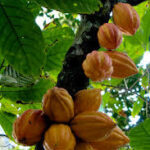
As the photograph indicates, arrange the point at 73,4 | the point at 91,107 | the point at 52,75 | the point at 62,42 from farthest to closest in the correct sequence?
the point at 52,75, the point at 62,42, the point at 91,107, the point at 73,4

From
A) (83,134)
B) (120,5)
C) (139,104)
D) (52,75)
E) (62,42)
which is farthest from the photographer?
(139,104)

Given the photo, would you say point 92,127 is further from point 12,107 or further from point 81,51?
point 12,107

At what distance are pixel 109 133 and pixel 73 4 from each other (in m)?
0.57

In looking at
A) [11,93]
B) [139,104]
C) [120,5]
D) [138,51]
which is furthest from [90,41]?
[139,104]

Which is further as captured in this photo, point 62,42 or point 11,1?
point 62,42

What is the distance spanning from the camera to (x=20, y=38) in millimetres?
878

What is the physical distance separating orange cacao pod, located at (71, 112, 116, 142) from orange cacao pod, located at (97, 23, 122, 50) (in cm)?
40

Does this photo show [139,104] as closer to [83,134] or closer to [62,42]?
[62,42]

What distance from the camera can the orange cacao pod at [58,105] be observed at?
96 centimetres

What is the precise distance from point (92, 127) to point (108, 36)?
50cm

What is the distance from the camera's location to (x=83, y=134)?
0.98m

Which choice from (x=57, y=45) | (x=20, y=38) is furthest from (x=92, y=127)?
(x=57, y=45)

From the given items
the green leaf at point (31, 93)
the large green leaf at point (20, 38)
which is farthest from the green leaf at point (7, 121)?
the large green leaf at point (20, 38)

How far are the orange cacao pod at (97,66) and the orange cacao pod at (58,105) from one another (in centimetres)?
17
